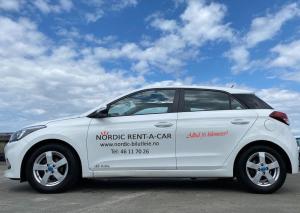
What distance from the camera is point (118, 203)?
19.7 ft

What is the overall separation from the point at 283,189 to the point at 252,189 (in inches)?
36.0

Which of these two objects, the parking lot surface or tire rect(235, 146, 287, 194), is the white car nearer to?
tire rect(235, 146, 287, 194)

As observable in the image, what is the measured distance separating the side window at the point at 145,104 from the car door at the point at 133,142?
0.30ft

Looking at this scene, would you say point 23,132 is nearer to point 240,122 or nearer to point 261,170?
point 240,122

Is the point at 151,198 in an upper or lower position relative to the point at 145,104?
lower

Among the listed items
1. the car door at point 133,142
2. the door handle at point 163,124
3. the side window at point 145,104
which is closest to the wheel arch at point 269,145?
the car door at point 133,142

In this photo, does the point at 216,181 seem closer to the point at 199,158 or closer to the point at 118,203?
the point at 199,158

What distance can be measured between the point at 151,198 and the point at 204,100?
1.85 metres

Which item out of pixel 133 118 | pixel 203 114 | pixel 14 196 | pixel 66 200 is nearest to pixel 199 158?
pixel 203 114

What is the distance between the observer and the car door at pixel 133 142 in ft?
22.8

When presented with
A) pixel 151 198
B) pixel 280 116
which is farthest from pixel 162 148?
pixel 280 116

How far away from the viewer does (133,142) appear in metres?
6.98

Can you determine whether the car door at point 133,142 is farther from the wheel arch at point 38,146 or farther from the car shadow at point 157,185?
the car shadow at point 157,185

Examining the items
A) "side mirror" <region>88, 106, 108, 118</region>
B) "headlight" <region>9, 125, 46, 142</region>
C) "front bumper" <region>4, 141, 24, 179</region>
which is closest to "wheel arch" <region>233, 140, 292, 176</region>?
"side mirror" <region>88, 106, 108, 118</region>
